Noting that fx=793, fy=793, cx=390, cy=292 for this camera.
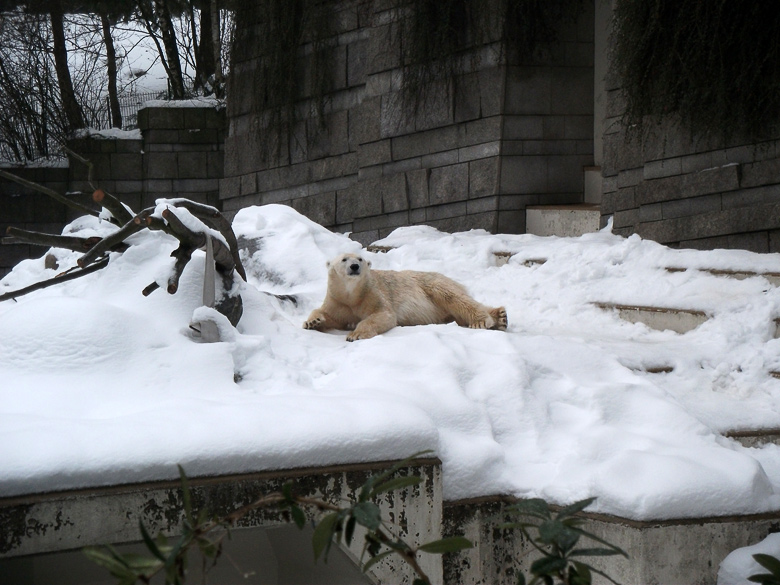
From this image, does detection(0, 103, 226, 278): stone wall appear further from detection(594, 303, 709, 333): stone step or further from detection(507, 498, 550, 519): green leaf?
detection(507, 498, 550, 519): green leaf

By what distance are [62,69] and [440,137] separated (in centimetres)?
592

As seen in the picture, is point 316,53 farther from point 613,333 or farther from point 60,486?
point 60,486

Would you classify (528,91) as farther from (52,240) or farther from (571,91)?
(52,240)

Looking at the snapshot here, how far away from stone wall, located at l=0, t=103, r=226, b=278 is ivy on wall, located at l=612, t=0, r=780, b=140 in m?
5.74

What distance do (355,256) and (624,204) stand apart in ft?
8.60

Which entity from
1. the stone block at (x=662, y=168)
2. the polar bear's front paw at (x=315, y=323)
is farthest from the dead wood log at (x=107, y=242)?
the stone block at (x=662, y=168)

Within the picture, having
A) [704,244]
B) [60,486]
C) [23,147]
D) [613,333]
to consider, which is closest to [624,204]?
[704,244]

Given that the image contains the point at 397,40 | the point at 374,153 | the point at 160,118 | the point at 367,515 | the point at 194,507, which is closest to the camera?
the point at 367,515

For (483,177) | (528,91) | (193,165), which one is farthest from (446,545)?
(193,165)

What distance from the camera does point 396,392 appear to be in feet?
8.14

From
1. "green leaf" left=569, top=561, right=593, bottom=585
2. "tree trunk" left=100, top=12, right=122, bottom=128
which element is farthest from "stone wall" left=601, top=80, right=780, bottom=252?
"tree trunk" left=100, top=12, right=122, bottom=128

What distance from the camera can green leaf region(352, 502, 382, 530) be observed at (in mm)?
921

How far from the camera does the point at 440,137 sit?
646cm

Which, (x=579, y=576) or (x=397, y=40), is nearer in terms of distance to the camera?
(x=579, y=576)
